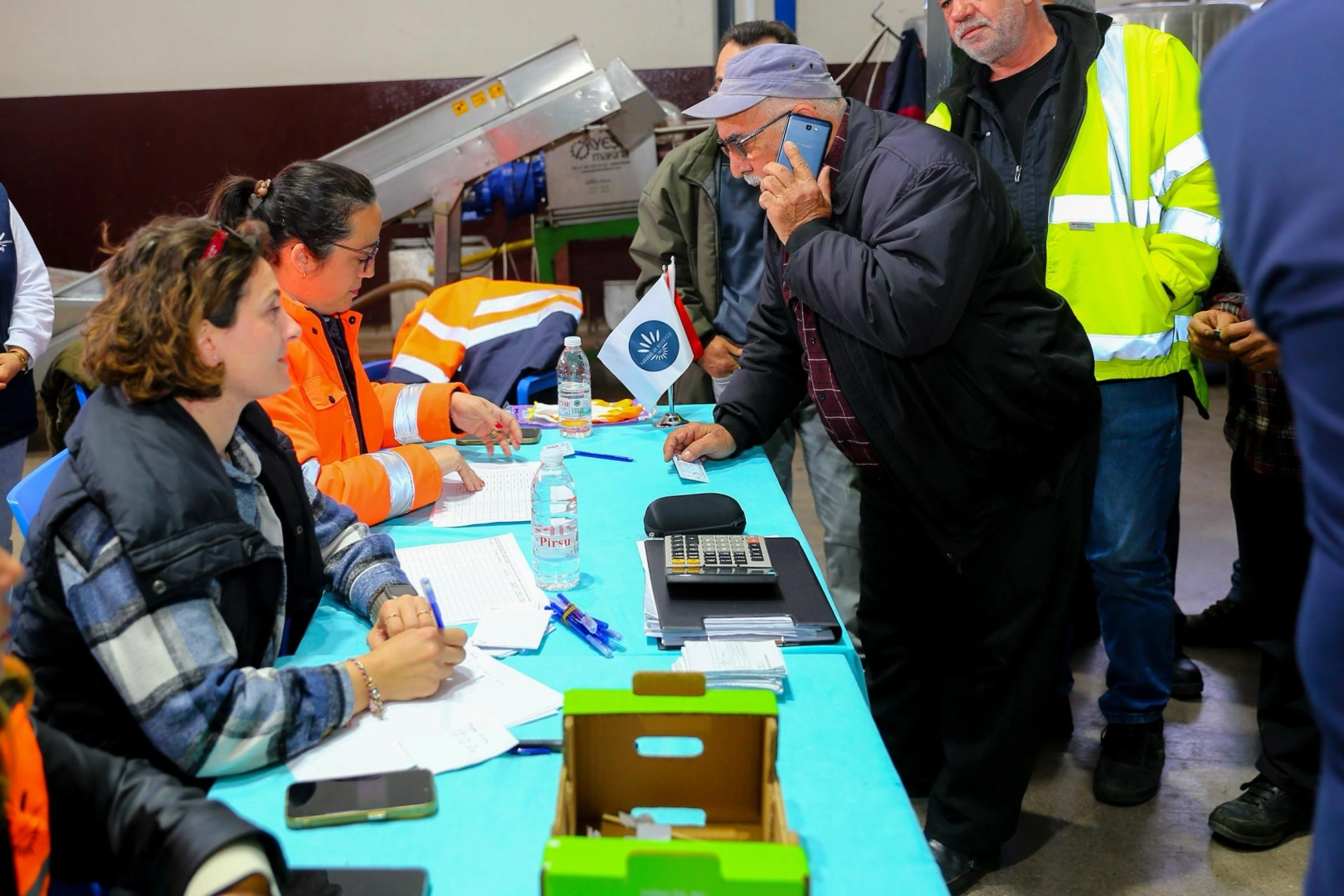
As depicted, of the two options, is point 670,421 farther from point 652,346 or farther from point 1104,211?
point 1104,211

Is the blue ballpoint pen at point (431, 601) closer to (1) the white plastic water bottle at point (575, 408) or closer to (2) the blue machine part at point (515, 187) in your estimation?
(1) the white plastic water bottle at point (575, 408)

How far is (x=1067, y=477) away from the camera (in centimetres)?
202

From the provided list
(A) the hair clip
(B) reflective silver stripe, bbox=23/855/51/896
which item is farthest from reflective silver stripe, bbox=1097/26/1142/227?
(B) reflective silver stripe, bbox=23/855/51/896

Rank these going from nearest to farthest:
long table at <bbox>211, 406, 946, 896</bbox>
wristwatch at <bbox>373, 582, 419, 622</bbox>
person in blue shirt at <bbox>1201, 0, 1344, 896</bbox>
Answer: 1. person in blue shirt at <bbox>1201, 0, 1344, 896</bbox>
2. long table at <bbox>211, 406, 946, 896</bbox>
3. wristwatch at <bbox>373, 582, 419, 622</bbox>

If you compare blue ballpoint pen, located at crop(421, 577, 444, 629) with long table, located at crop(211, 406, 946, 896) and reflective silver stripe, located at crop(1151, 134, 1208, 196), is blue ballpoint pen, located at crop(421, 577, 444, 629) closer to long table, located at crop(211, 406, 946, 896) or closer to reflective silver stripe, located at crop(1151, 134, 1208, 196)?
long table, located at crop(211, 406, 946, 896)

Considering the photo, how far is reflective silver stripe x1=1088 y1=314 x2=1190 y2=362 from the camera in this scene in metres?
2.31

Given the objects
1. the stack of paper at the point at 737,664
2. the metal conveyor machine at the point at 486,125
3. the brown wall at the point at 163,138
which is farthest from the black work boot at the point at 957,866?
the brown wall at the point at 163,138

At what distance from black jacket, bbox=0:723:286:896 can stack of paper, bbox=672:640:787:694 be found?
→ 0.60m

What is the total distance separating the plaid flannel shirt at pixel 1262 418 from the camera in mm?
2432

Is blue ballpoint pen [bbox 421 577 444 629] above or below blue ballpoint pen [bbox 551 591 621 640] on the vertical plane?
above

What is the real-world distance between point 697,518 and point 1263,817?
4.70ft

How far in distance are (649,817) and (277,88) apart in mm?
6541

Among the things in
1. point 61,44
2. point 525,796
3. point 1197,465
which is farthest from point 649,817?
point 61,44

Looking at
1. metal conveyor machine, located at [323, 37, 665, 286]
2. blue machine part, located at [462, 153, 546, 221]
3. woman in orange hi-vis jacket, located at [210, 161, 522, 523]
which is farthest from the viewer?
blue machine part, located at [462, 153, 546, 221]
